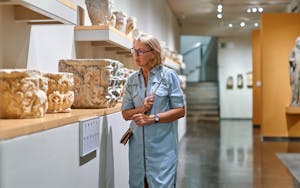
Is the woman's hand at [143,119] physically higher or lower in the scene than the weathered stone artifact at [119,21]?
lower

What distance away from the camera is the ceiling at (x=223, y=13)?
14.0 m

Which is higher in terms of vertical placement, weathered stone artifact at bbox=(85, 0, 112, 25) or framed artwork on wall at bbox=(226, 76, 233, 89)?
weathered stone artifact at bbox=(85, 0, 112, 25)

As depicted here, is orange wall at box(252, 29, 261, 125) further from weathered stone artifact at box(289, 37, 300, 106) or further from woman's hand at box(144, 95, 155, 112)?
woman's hand at box(144, 95, 155, 112)

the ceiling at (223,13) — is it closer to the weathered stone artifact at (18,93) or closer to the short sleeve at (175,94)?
the short sleeve at (175,94)

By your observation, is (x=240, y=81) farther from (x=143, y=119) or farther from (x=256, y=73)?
(x=143, y=119)

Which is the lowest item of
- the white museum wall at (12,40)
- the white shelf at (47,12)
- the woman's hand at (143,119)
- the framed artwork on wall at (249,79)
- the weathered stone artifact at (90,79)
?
the woman's hand at (143,119)

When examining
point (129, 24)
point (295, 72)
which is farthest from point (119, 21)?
point (295, 72)

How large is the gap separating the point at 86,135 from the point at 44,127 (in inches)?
25.8

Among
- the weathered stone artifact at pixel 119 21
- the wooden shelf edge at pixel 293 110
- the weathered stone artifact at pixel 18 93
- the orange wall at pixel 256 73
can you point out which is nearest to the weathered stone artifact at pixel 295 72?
the wooden shelf edge at pixel 293 110

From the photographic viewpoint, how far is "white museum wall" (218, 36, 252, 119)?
781 inches

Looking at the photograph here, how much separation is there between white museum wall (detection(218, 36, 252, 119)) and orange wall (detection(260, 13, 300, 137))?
27.8ft

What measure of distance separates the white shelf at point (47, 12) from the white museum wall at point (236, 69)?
1736 centimetres

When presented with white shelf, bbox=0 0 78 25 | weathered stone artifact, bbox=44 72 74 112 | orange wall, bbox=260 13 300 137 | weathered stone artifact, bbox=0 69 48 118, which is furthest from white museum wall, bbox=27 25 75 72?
orange wall, bbox=260 13 300 137

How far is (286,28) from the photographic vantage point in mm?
11320
